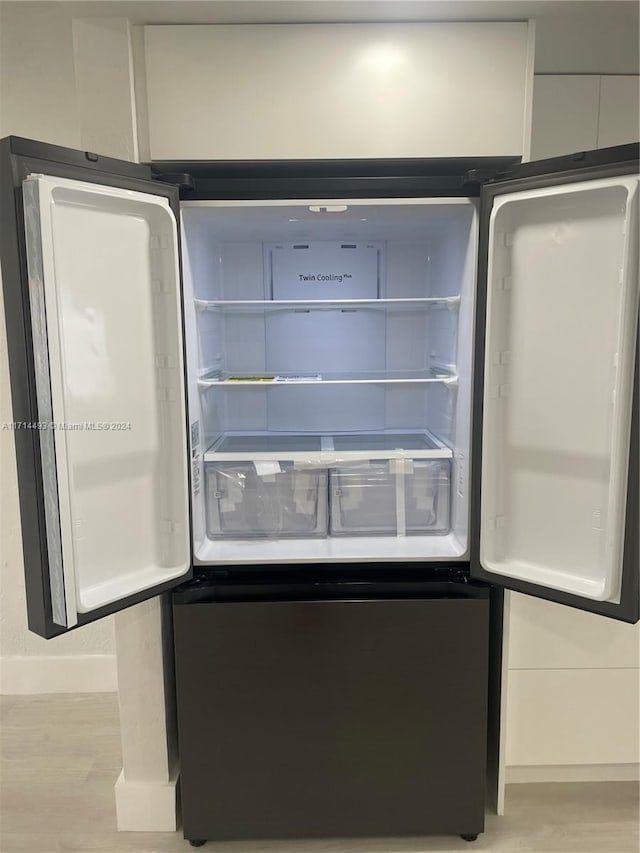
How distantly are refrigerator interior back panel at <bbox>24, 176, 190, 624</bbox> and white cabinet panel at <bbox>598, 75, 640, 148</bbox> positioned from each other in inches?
49.7

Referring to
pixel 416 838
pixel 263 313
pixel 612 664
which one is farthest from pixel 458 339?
pixel 416 838

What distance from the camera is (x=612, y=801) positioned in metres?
1.73

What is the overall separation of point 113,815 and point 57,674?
77 centimetres

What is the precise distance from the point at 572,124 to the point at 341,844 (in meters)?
2.11

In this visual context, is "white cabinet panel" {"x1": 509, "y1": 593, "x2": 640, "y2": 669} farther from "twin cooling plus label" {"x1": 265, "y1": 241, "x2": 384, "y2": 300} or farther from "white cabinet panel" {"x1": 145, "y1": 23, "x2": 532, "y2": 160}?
"white cabinet panel" {"x1": 145, "y1": 23, "x2": 532, "y2": 160}

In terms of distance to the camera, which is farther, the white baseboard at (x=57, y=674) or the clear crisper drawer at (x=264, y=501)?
the white baseboard at (x=57, y=674)

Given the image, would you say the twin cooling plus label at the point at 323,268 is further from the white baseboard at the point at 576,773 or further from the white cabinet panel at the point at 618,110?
the white baseboard at the point at 576,773

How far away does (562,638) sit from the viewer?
170cm

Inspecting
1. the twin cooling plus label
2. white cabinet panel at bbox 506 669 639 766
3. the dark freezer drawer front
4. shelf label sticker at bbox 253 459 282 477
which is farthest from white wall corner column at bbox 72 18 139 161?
white cabinet panel at bbox 506 669 639 766

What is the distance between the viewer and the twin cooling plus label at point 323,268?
184 centimetres

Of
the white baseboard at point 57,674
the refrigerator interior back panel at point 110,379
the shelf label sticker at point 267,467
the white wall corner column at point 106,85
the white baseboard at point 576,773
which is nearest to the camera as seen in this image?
the refrigerator interior back panel at point 110,379

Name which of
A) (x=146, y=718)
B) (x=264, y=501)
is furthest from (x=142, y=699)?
(x=264, y=501)

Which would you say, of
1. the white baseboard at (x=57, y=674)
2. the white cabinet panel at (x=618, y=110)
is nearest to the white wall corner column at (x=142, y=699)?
the white baseboard at (x=57, y=674)

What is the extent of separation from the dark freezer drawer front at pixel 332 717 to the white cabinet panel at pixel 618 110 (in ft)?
4.47
